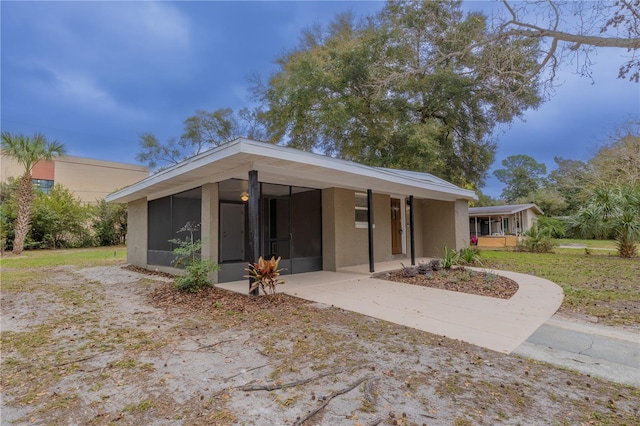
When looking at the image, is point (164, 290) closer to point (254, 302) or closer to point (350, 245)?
point (254, 302)

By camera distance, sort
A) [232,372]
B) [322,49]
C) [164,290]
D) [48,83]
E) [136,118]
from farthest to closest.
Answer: [136,118] → [322,49] → [48,83] → [164,290] → [232,372]

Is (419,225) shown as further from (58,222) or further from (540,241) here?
(58,222)

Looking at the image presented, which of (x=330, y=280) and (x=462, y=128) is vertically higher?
(x=462, y=128)

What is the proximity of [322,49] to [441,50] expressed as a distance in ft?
29.1

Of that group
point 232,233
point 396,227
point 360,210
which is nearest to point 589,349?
point 360,210

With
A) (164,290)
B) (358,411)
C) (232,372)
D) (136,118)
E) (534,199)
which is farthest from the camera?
(534,199)

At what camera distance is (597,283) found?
6969 mm

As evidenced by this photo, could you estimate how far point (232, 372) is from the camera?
289 centimetres

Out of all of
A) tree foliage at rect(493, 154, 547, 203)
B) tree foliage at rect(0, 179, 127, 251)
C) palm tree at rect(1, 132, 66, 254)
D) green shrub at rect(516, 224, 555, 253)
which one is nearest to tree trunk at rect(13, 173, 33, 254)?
palm tree at rect(1, 132, 66, 254)

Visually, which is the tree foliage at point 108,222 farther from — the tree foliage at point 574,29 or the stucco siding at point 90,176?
the tree foliage at point 574,29

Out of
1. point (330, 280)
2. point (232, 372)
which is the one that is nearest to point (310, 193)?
point (330, 280)

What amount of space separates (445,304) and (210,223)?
4.86 m

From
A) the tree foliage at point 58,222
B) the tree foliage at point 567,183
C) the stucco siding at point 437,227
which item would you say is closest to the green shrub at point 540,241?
the stucco siding at point 437,227

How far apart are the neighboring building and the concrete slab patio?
25862 millimetres
